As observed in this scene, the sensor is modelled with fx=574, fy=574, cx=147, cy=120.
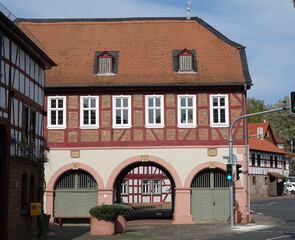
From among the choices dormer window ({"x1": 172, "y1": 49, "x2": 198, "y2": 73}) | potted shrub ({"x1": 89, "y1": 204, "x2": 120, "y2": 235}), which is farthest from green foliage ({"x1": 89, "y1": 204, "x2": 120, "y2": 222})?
dormer window ({"x1": 172, "y1": 49, "x2": 198, "y2": 73})

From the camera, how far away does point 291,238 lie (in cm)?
2153

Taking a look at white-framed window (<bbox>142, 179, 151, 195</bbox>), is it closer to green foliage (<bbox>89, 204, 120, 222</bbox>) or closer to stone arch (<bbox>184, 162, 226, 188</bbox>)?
stone arch (<bbox>184, 162, 226, 188</bbox>)

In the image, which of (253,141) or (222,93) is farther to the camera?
(253,141)

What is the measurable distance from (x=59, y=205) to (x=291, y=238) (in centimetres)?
1514

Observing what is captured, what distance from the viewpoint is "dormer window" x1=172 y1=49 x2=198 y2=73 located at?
3353cm

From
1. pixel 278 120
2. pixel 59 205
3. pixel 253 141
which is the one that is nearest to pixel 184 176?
pixel 59 205

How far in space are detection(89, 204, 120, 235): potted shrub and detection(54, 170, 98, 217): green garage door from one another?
8.10 m

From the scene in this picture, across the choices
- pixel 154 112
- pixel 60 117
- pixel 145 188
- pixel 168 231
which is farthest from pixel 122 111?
pixel 145 188

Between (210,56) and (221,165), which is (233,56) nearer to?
(210,56)

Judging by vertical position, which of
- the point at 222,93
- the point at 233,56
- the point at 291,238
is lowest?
the point at 291,238

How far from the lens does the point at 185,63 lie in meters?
33.6

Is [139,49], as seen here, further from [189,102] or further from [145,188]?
[145,188]

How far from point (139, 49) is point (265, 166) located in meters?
38.0

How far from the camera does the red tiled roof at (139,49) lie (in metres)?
33.0
